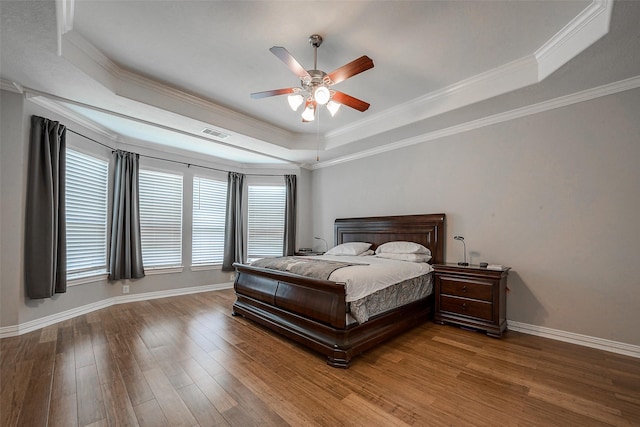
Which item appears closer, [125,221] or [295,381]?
[295,381]

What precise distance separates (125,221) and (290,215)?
3.01 metres

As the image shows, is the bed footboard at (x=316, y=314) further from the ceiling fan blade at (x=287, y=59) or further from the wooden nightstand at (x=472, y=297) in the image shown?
the ceiling fan blade at (x=287, y=59)

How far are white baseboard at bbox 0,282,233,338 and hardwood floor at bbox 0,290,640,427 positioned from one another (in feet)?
0.47

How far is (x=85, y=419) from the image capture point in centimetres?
172

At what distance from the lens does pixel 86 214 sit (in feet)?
13.1

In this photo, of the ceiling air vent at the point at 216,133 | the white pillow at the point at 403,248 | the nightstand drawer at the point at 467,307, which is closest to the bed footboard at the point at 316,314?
the nightstand drawer at the point at 467,307

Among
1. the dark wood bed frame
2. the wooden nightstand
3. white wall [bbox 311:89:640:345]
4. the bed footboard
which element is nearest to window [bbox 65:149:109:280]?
the dark wood bed frame

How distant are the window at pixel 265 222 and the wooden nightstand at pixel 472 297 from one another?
11.8 feet

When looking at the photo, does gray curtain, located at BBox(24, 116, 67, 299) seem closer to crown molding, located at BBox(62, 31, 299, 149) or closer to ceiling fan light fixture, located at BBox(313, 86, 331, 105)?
crown molding, located at BBox(62, 31, 299, 149)

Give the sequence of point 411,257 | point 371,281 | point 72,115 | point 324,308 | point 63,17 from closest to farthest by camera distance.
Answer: point 63,17, point 324,308, point 371,281, point 72,115, point 411,257

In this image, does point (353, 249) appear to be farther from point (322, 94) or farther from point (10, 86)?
point (10, 86)

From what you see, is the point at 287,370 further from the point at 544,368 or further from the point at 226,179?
the point at 226,179

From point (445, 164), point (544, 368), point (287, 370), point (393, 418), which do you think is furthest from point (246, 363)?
point (445, 164)

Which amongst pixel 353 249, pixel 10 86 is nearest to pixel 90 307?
pixel 10 86
